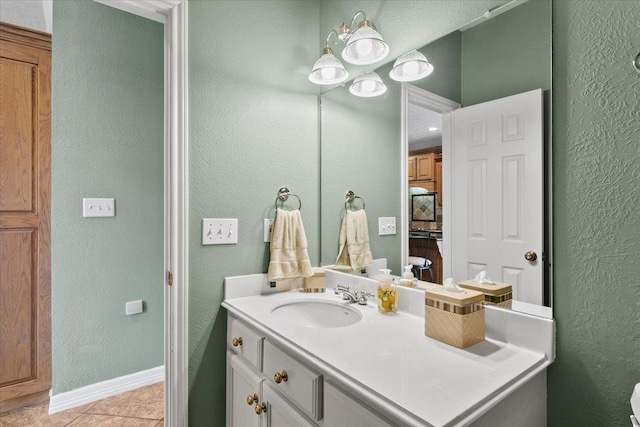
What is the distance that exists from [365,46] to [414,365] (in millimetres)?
1220

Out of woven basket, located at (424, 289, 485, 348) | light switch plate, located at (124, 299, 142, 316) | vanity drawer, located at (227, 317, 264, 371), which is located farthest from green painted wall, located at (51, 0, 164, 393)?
woven basket, located at (424, 289, 485, 348)

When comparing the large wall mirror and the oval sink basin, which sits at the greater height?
the large wall mirror

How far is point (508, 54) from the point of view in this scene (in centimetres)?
108

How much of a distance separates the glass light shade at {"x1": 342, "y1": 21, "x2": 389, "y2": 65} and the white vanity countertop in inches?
41.9

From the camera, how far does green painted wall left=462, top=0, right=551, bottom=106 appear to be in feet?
3.23

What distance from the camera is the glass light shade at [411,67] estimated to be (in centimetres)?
132

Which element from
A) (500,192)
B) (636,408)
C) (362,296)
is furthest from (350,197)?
(636,408)

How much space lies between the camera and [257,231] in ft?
5.28

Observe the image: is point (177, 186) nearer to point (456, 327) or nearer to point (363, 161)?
point (363, 161)

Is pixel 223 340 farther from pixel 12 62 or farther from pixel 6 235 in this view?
pixel 12 62

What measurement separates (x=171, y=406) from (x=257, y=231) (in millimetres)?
802

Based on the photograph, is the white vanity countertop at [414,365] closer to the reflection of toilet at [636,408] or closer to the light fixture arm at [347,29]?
the reflection of toilet at [636,408]

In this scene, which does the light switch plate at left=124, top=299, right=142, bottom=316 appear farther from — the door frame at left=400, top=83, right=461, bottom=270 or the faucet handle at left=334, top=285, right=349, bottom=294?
the door frame at left=400, top=83, right=461, bottom=270

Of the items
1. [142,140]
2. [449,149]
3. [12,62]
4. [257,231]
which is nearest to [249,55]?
[257,231]
